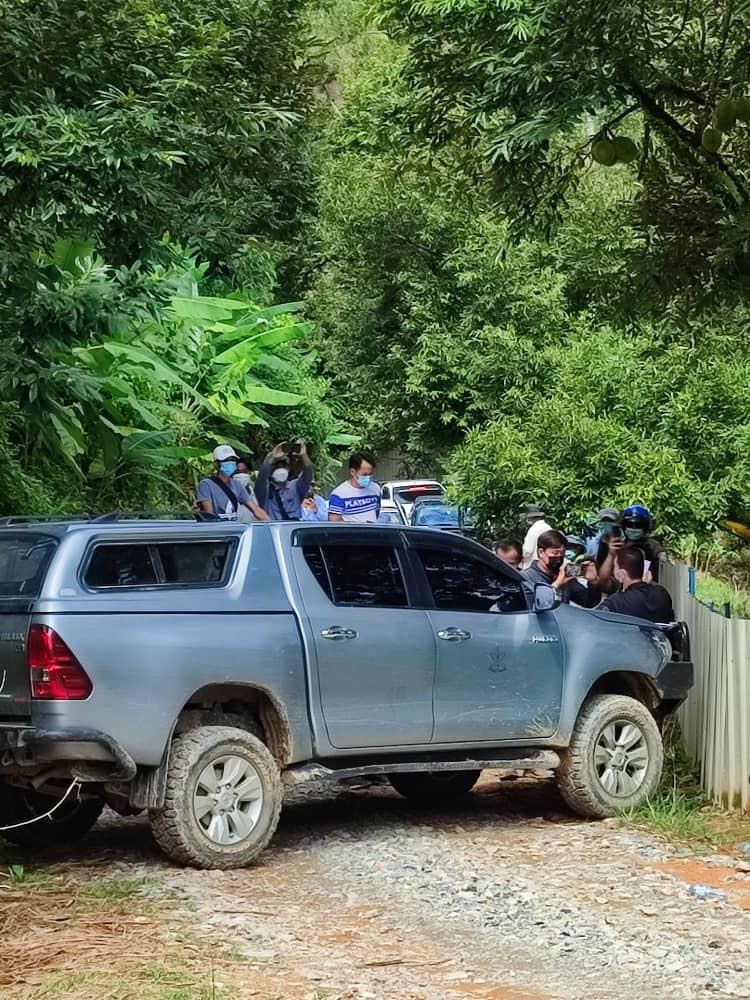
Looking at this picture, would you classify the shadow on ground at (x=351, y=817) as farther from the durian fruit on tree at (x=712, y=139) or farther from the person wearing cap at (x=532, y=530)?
the durian fruit on tree at (x=712, y=139)

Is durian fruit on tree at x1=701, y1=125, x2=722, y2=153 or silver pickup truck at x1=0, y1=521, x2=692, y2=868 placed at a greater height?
durian fruit on tree at x1=701, y1=125, x2=722, y2=153

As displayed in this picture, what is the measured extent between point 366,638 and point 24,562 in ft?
6.46

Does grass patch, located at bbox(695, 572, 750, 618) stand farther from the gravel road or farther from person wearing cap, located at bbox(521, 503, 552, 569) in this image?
the gravel road

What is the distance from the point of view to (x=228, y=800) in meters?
8.09

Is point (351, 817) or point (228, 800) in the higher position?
point (228, 800)

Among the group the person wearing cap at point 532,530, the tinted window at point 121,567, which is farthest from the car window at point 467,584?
the person wearing cap at point 532,530

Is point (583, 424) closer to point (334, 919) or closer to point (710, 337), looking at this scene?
point (710, 337)

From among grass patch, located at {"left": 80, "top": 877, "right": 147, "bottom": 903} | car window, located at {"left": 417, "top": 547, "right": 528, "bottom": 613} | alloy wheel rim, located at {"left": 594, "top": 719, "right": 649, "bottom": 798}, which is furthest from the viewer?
alloy wheel rim, located at {"left": 594, "top": 719, "right": 649, "bottom": 798}

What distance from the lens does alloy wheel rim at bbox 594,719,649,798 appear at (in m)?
9.57

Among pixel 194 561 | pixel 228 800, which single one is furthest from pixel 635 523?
pixel 228 800

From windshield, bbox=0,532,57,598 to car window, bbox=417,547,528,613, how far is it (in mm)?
2407

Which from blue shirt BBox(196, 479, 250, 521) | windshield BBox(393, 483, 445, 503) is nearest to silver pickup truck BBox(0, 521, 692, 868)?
blue shirt BBox(196, 479, 250, 521)

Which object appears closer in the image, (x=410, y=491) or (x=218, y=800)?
(x=218, y=800)

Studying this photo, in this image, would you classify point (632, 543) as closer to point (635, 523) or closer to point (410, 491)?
point (635, 523)
